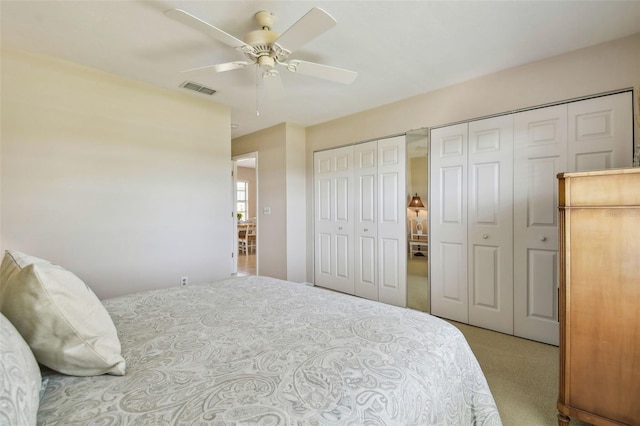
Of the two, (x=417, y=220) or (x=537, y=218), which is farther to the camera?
(x=417, y=220)

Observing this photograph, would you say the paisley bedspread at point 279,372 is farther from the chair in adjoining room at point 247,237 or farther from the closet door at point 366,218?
the chair in adjoining room at point 247,237

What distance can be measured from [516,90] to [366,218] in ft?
6.59

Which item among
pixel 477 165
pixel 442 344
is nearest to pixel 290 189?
pixel 477 165

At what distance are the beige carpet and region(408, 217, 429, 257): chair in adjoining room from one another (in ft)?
2.93

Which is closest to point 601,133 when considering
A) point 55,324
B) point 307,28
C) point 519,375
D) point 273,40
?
point 519,375

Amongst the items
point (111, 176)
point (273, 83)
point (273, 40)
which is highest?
point (273, 40)

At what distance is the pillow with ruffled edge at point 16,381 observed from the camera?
0.57 m

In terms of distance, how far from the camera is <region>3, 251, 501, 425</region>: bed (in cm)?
75

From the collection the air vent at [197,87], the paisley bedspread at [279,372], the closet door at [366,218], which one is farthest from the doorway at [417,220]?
the air vent at [197,87]

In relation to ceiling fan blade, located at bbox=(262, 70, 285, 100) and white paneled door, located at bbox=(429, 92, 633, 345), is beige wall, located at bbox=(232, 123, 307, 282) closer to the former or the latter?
ceiling fan blade, located at bbox=(262, 70, 285, 100)

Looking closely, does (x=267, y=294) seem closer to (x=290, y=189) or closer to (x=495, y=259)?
(x=495, y=259)

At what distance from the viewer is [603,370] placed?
4.70ft

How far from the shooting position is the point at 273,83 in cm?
223

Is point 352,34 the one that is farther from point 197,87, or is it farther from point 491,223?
point 491,223
